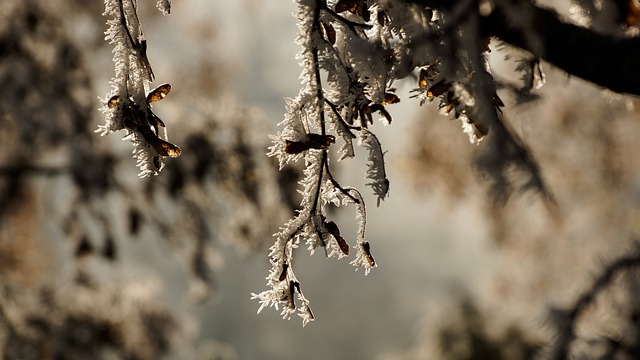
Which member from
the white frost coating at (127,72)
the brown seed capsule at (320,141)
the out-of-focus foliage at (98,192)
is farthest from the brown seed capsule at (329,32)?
the out-of-focus foliage at (98,192)

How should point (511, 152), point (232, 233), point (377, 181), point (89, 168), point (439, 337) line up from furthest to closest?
point (439, 337)
point (232, 233)
point (89, 168)
point (377, 181)
point (511, 152)

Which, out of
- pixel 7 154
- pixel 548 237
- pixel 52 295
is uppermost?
pixel 7 154

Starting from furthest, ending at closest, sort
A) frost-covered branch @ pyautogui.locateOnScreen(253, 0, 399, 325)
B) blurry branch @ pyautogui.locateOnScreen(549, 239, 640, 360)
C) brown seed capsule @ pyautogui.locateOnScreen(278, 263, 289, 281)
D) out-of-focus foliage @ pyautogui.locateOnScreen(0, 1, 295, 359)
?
1. out-of-focus foliage @ pyautogui.locateOnScreen(0, 1, 295, 359)
2. blurry branch @ pyautogui.locateOnScreen(549, 239, 640, 360)
3. brown seed capsule @ pyautogui.locateOnScreen(278, 263, 289, 281)
4. frost-covered branch @ pyautogui.locateOnScreen(253, 0, 399, 325)

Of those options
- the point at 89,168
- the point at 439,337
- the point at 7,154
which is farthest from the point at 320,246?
the point at 439,337

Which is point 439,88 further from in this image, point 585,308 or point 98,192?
point 98,192

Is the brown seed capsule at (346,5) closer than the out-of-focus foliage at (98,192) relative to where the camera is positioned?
Yes

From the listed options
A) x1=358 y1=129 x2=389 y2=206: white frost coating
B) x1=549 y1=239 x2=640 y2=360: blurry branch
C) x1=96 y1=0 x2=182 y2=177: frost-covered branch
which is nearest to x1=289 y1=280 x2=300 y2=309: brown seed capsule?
x1=358 y1=129 x2=389 y2=206: white frost coating

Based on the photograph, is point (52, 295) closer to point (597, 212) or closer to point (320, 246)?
point (320, 246)

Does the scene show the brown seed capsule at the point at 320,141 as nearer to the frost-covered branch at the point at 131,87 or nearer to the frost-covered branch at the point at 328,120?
the frost-covered branch at the point at 328,120

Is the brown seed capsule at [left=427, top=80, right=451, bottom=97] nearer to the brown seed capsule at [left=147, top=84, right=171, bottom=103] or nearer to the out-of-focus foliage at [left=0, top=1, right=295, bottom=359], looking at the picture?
the brown seed capsule at [left=147, top=84, right=171, bottom=103]

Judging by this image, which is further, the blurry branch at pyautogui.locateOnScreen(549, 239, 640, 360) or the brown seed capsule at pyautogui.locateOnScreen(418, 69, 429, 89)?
the blurry branch at pyautogui.locateOnScreen(549, 239, 640, 360)

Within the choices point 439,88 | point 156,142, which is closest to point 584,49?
point 439,88
